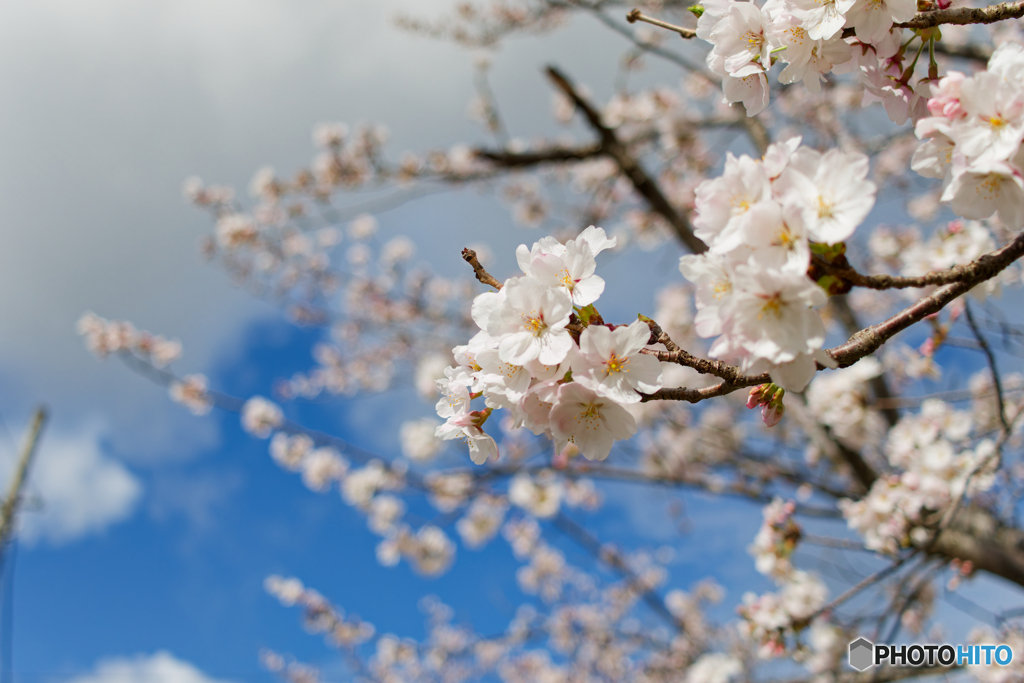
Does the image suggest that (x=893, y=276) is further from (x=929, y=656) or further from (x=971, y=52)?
(x=971, y=52)

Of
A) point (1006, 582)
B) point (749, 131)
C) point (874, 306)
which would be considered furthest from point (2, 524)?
point (874, 306)

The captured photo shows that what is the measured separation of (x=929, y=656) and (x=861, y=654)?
380mm

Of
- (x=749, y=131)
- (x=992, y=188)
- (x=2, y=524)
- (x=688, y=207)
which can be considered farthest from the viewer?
(x=2, y=524)

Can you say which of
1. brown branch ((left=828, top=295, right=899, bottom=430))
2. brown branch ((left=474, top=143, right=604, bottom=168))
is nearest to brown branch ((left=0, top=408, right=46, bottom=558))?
brown branch ((left=474, top=143, right=604, bottom=168))

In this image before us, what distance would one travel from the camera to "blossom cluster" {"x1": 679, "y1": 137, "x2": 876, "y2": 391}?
2.47 ft

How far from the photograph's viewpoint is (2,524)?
9477 mm

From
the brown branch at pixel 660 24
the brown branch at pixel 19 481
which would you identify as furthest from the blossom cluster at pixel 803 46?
the brown branch at pixel 19 481

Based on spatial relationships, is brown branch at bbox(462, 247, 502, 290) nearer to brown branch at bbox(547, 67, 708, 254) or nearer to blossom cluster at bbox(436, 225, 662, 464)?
blossom cluster at bbox(436, 225, 662, 464)

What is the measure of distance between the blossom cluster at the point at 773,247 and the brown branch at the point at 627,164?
348cm

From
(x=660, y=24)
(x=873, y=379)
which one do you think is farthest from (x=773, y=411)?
(x=873, y=379)

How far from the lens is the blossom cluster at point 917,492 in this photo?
2.42 metres

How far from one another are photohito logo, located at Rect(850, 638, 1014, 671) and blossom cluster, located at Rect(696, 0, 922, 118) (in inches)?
96.3

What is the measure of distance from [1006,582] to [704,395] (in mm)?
3687

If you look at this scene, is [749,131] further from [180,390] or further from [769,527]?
[180,390]
